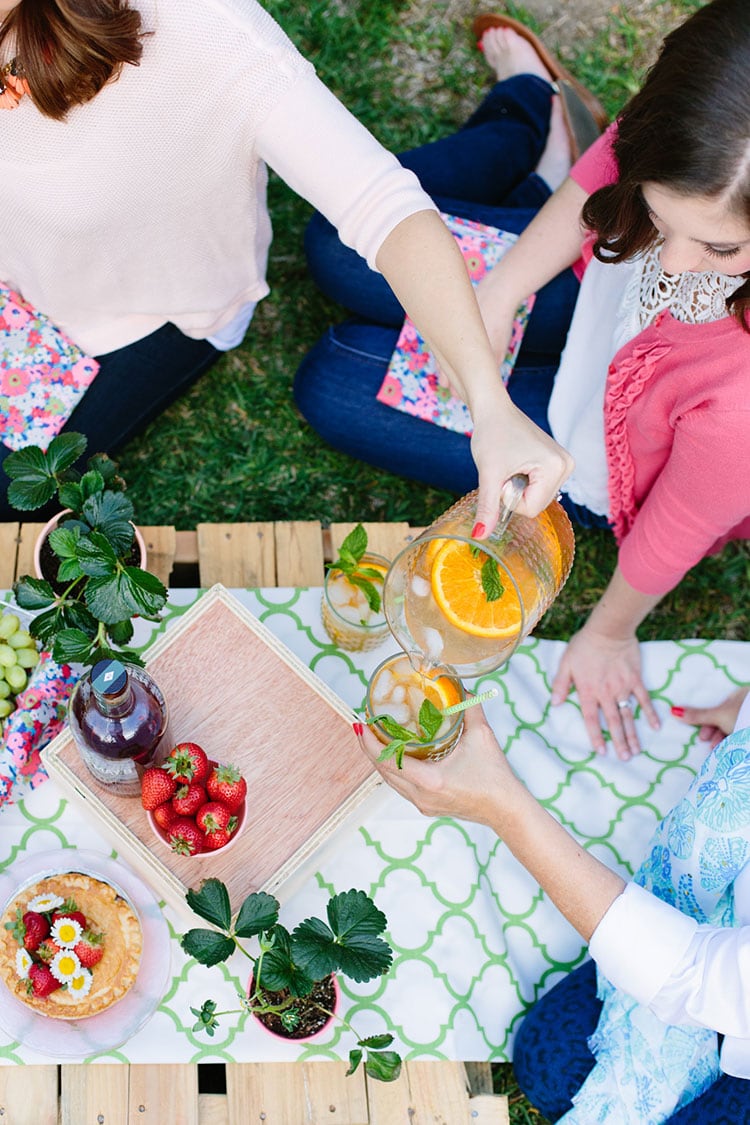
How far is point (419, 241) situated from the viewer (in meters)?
1.37

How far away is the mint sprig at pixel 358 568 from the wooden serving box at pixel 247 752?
14cm

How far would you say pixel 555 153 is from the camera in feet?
7.14

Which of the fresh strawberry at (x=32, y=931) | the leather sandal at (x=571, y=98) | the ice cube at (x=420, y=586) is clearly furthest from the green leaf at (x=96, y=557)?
the leather sandal at (x=571, y=98)

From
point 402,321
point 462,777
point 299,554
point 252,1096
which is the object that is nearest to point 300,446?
point 402,321

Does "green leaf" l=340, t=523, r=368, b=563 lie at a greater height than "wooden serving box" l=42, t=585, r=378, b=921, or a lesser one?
greater

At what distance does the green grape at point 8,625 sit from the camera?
1.46 m

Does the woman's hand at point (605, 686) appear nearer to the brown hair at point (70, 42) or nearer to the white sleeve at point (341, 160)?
the white sleeve at point (341, 160)

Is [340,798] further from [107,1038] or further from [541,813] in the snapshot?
[107,1038]

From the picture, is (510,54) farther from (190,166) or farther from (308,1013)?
(308,1013)

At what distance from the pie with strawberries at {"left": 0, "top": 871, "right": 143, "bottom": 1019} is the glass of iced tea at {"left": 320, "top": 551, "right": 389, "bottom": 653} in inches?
19.0

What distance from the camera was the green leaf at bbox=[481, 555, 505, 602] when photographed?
3.51 ft

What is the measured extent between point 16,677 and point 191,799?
37 cm

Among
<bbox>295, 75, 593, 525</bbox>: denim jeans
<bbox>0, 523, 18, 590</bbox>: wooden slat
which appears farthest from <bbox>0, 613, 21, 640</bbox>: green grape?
<bbox>295, 75, 593, 525</bbox>: denim jeans

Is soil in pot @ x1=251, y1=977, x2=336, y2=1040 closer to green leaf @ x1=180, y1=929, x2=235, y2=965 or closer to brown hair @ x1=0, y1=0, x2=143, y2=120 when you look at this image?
green leaf @ x1=180, y1=929, x2=235, y2=965
